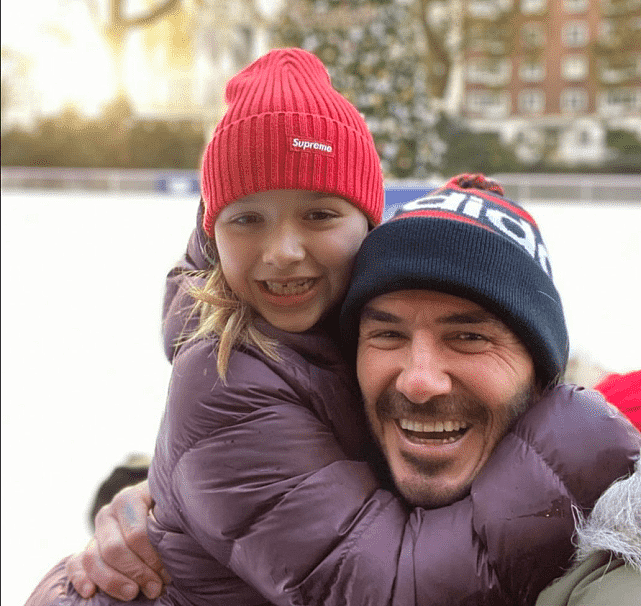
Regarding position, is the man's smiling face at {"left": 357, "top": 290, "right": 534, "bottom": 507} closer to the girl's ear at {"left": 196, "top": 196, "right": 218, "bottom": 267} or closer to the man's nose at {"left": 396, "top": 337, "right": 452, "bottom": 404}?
the man's nose at {"left": 396, "top": 337, "right": 452, "bottom": 404}

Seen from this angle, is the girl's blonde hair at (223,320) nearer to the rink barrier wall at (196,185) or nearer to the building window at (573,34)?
the rink barrier wall at (196,185)

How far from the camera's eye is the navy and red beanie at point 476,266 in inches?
58.7

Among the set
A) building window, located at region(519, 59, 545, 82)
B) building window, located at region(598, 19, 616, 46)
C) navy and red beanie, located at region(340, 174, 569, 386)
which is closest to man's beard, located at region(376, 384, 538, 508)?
navy and red beanie, located at region(340, 174, 569, 386)

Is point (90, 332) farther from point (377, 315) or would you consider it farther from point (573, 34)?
point (573, 34)

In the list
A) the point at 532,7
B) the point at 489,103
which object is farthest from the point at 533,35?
the point at 489,103

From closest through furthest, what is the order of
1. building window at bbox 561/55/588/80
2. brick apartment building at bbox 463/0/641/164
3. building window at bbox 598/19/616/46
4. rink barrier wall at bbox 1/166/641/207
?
rink barrier wall at bbox 1/166/641/207 < brick apartment building at bbox 463/0/641/164 < building window at bbox 598/19/616/46 < building window at bbox 561/55/588/80

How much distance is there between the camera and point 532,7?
108 feet

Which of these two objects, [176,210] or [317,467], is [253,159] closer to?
[317,467]

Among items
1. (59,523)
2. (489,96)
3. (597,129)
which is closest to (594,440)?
(59,523)

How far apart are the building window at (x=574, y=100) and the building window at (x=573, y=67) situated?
0.69 m

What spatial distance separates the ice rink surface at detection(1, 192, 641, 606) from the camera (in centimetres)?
445

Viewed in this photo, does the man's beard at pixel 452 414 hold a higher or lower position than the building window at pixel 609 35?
lower

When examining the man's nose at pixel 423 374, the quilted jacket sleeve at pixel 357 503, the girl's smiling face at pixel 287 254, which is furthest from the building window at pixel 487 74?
the quilted jacket sleeve at pixel 357 503

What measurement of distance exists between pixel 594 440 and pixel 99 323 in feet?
23.9
